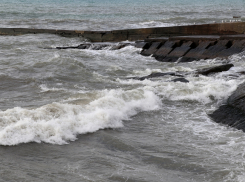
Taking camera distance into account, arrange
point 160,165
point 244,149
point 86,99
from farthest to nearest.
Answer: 1. point 86,99
2. point 244,149
3. point 160,165

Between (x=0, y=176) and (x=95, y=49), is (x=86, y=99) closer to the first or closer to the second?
(x=0, y=176)

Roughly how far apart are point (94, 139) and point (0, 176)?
1682 mm

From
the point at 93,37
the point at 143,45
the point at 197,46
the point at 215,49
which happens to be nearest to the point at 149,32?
the point at 143,45

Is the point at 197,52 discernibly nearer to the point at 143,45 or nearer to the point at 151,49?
the point at 151,49

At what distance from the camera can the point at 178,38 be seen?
1413 centimetres

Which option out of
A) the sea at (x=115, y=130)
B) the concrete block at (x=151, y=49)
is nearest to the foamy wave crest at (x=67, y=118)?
the sea at (x=115, y=130)

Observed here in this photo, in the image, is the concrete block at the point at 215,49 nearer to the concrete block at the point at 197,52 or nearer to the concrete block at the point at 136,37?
the concrete block at the point at 197,52

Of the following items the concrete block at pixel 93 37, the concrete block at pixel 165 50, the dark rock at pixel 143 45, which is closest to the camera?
the concrete block at pixel 165 50

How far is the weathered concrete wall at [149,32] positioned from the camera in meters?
15.5

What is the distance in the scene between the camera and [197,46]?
13414mm

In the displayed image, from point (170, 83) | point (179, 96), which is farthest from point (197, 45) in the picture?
point (179, 96)

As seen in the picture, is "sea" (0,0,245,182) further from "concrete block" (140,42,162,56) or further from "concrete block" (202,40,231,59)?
"concrete block" (140,42,162,56)

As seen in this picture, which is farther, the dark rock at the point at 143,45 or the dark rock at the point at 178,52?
the dark rock at the point at 143,45

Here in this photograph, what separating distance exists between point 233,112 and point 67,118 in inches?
112
